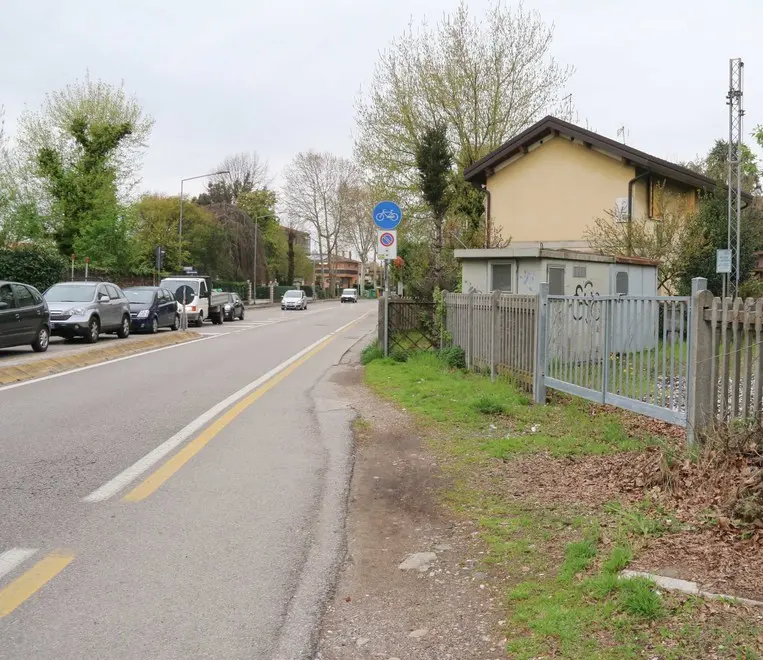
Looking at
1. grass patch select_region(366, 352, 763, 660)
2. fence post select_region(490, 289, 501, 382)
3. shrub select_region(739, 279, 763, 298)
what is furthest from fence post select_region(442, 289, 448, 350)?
shrub select_region(739, 279, 763, 298)

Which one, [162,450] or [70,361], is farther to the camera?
[70,361]

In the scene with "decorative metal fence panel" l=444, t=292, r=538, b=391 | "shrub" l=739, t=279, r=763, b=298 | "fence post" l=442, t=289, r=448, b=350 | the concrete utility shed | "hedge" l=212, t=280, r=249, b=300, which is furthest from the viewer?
"hedge" l=212, t=280, r=249, b=300

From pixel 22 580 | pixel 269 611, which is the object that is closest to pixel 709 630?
pixel 269 611

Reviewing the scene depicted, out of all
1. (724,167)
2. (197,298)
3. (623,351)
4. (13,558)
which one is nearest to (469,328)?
(623,351)

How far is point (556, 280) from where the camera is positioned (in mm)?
13227

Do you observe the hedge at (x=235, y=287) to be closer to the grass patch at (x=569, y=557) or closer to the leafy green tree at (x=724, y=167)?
the leafy green tree at (x=724, y=167)

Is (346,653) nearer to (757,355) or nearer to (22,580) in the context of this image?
(22,580)

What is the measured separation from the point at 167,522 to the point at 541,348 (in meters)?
5.67

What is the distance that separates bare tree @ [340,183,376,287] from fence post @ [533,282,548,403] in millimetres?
61417

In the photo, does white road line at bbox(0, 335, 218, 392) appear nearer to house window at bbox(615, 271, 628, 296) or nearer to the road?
the road

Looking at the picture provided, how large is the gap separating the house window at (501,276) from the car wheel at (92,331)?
444 inches

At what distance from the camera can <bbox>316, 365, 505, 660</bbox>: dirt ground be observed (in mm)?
3439

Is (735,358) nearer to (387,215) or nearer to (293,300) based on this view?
(387,215)

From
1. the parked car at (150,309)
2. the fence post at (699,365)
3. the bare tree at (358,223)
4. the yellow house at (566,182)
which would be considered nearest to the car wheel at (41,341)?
the parked car at (150,309)
